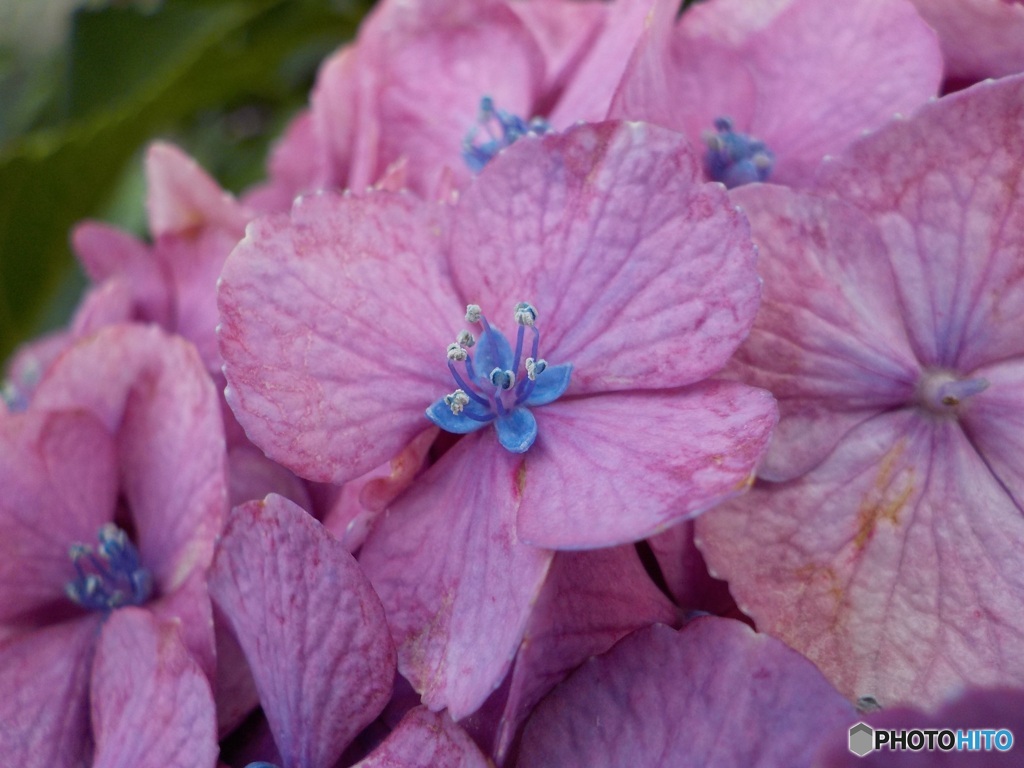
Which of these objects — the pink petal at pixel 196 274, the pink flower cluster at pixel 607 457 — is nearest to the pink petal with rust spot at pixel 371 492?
the pink flower cluster at pixel 607 457

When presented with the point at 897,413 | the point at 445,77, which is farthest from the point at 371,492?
the point at 445,77

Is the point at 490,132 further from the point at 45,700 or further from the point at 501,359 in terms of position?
the point at 45,700

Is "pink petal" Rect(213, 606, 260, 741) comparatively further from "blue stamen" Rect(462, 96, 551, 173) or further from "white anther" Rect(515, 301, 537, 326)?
"blue stamen" Rect(462, 96, 551, 173)

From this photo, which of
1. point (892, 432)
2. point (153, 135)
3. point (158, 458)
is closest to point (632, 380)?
point (892, 432)

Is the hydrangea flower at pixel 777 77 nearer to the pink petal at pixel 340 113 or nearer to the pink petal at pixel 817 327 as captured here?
the pink petal at pixel 817 327

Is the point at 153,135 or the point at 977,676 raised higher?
the point at 153,135

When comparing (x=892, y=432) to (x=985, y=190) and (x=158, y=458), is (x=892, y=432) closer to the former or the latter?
(x=985, y=190)
